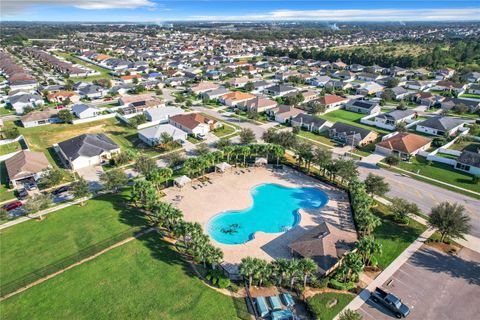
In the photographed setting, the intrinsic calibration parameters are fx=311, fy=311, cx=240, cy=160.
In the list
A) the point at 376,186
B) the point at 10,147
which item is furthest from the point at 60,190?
the point at 376,186

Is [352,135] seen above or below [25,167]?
below

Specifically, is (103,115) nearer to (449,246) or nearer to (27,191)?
(27,191)

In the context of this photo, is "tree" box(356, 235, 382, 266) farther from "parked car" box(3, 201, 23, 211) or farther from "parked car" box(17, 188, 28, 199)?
"parked car" box(17, 188, 28, 199)

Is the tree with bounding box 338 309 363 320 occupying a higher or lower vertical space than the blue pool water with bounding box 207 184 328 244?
higher

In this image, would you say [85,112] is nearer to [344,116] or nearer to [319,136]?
[319,136]

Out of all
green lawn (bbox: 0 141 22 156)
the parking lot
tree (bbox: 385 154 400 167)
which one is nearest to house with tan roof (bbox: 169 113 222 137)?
green lawn (bbox: 0 141 22 156)

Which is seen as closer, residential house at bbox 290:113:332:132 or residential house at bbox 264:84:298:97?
residential house at bbox 290:113:332:132

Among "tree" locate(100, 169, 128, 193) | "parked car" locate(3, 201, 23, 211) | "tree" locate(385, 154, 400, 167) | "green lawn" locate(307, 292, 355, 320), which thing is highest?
"tree" locate(100, 169, 128, 193)

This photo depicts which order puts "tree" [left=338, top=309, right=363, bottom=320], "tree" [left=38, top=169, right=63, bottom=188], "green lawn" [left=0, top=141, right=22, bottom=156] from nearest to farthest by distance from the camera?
"tree" [left=338, top=309, right=363, bottom=320], "tree" [left=38, top=169, right=63, bottom=188], "green lawn" [left=0, top=141, right=22, bottom=156]
